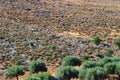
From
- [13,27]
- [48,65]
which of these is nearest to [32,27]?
[13,27]

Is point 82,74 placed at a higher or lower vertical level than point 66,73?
lower

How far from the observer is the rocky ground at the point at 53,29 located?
1866 inches

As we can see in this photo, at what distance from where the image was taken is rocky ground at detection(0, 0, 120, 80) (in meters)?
47.4

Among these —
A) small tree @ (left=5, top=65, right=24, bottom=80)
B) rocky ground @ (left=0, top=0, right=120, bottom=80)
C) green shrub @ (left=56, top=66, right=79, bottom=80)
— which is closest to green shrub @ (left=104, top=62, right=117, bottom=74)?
green shrub @ (left=56, top=66, right=79, bottom=80)

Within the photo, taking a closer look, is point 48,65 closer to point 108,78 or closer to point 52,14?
point 108,78

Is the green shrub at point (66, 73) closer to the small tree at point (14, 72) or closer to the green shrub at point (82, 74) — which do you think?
the green shrub at point (82, 74)

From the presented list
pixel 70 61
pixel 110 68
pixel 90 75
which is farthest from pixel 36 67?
pixel 110 68

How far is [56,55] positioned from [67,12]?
3406 cm

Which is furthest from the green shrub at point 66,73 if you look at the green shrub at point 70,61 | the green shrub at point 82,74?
the green shrub at point 70,61

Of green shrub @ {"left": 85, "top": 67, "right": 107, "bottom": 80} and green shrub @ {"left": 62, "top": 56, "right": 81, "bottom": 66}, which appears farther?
green shrub @ {"left": 62, "top": 56, "right": 81, "bottom": 66}

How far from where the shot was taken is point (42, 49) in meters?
48.8

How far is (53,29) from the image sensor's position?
203ft

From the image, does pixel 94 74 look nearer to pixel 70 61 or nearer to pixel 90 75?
pixel 90 75

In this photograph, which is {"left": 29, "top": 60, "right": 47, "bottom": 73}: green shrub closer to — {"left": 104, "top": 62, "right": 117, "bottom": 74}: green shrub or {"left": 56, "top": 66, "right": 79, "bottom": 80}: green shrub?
{"left": 56, "top": 66, "right": 79, "bottom": 80}: green shrub
